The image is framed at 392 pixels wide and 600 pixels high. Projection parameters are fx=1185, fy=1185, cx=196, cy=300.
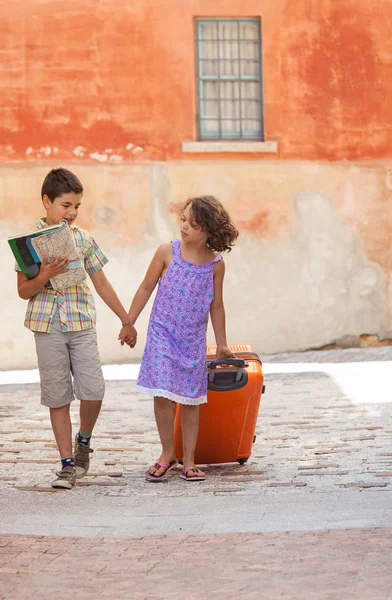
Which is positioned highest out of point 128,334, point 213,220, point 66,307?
point 213,220

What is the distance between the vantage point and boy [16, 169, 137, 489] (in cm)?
658

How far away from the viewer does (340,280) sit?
15648 mm

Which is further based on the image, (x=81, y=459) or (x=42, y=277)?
(x=81, y=459)

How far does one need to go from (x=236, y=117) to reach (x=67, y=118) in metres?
2.26

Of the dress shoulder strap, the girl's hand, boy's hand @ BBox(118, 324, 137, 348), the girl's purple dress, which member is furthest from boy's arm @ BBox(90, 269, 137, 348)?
the girl's hand

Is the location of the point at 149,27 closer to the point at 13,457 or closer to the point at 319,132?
the point at 319,132

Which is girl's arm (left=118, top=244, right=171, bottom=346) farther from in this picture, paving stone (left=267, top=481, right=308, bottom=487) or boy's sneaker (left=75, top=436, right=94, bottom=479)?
paving stone (left=267, top=481, right=308, bottom=487)

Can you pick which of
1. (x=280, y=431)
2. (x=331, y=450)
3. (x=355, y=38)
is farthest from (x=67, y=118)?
(x=331, y=450)

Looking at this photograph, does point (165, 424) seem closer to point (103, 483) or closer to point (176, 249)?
point (103, 483)

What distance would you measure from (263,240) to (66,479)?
9.24 metres

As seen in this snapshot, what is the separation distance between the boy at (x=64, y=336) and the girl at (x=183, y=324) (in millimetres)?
207

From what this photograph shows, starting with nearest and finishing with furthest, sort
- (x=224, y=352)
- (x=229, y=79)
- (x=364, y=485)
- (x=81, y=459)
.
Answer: (x=364, y=485) → (x=81, y=459) → (x=224, y=352) → (x=229, y=79)

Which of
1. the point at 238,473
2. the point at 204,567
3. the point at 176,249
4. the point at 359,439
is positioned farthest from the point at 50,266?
the point at 359,439

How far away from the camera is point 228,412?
6910mm
